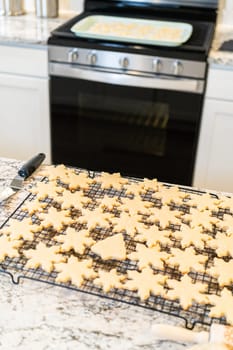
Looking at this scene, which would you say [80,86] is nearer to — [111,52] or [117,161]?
[111,52]

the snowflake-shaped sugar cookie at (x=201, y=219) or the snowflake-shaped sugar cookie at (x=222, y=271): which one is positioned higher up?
the snowflake-shaped sugar cookie at (x=222, y=271)

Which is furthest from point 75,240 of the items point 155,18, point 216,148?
point 155,18

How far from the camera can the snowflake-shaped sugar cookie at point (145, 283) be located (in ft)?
3.10

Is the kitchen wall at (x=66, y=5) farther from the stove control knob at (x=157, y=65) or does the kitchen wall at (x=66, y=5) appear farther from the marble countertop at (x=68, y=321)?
the marble countertop at (x=68, y=321)

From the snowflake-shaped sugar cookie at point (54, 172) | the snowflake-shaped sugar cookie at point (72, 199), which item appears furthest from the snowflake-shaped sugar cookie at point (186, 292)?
the snowflake-shaped sugar cookie at point (54, 172)

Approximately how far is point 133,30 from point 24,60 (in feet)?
1.86

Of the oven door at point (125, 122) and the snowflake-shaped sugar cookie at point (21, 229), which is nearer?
the snowflake-shaped sugar cookie at point (21, 229)

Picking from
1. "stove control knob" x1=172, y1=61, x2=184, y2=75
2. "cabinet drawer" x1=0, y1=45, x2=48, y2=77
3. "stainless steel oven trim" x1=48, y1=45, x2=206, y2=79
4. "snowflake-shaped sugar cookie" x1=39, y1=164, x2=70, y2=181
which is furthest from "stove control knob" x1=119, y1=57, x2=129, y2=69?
"snowflake-shaped sugar cookie" x1=39, y1=164, x2=70, y2=181

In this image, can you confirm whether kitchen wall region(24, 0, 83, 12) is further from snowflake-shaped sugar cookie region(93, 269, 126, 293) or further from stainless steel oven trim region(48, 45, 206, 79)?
snowflake-shaped sugar cookie region(93, 269, 126, 293)

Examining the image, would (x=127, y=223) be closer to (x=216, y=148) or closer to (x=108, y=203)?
(x=108, y=203)

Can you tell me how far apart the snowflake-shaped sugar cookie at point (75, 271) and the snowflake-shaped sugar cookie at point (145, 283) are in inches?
3.1

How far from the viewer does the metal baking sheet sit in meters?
2.26

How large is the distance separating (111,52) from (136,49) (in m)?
0.12

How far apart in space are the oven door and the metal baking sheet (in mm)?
166
